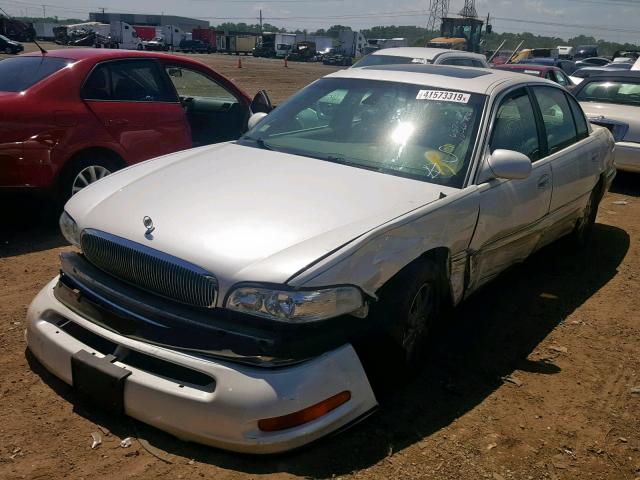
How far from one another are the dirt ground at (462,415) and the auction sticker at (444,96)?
58.0 inches

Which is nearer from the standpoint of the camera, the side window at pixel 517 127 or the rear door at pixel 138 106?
the side window at pixel 517 127

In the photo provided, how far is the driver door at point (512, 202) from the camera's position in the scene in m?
3.65

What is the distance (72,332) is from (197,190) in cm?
91

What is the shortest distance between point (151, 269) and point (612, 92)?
849 centimetres

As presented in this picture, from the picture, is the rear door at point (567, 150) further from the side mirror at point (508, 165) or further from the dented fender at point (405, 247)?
the dented fender at point (405, 247)

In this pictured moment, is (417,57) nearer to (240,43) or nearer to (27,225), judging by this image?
(27,225)

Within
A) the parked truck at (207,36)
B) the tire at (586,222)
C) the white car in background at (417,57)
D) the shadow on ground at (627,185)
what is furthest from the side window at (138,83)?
the parked truck at (207,36)

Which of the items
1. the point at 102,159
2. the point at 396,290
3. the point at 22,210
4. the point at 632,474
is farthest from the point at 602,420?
the point at 22,210

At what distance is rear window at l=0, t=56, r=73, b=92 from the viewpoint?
535cm

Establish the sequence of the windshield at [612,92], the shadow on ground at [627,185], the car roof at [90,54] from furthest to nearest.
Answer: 1. the windshield at [612,92]
2. the shadow on ground at [627,185]
3. the car roof at [90,54]

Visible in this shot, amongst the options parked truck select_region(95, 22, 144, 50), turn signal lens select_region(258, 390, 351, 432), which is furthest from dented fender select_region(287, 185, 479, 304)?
parked truck select_region(95, 22, 144, 50)

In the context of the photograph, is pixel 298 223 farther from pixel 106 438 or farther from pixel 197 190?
pixel 106 438

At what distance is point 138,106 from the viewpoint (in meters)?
5.95

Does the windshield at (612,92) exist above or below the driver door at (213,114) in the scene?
above
